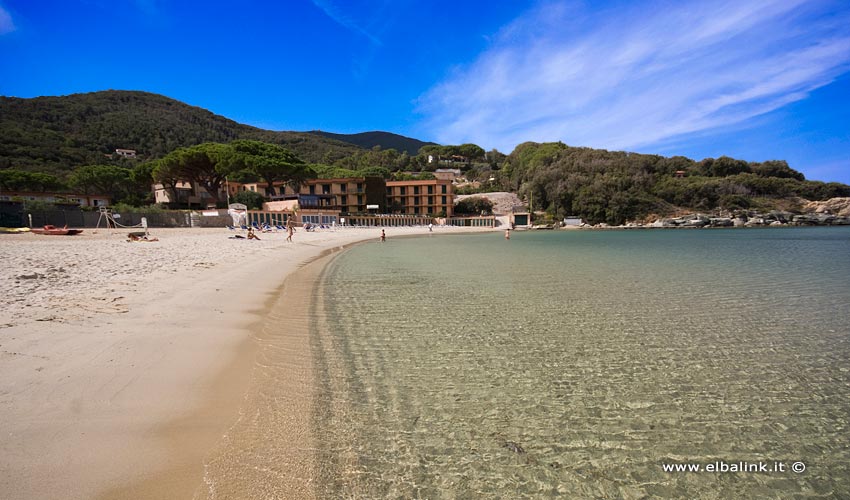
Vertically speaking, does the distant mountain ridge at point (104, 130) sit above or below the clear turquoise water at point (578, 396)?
above

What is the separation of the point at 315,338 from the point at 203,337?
1.53 m

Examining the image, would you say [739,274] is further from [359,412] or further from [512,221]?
[512,221]

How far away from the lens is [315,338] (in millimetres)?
5715

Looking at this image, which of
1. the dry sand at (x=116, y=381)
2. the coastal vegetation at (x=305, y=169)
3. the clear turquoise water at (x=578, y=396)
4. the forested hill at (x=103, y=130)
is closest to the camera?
the dry sand at (x=116, y=381)

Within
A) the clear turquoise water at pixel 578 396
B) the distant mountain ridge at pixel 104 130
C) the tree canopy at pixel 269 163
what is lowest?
the clear turquoise water at pixel 578 396

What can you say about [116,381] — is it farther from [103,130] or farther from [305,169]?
[103,130]

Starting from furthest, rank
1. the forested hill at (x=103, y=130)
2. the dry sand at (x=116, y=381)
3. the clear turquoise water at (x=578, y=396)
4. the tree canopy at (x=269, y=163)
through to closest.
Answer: the forested hill at (x=103, y=130)
the tree canopy at (x=269, y=163)
the clear turquoise water at (x=578, y=396)
the dry sand at (x=116, y=381)

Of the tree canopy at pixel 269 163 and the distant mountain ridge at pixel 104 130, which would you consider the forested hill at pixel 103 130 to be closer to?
the distant mountain ridge at pixel 104 130

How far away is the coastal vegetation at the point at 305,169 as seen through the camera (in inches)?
2195

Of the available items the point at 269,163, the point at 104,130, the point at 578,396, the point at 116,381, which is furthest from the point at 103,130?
the point at 578,396

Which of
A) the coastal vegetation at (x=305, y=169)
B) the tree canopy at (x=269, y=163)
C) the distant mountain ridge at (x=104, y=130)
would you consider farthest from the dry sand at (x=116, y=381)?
the distant mountain ridge at (x=104, y=130)

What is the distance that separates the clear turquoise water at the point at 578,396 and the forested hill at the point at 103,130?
91.7 m

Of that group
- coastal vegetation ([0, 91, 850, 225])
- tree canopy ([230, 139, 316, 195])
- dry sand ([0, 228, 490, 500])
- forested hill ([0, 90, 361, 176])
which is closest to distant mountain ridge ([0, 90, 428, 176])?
forested hill ([0, 90, 361, 176])

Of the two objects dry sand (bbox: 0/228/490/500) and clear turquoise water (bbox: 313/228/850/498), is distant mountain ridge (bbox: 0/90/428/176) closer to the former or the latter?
dry sand (bbox: 0/228/490/500)
